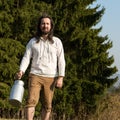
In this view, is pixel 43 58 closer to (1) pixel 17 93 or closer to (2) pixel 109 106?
(1) pixel 17 93

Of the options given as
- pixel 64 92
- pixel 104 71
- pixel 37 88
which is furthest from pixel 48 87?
pixel 104 71

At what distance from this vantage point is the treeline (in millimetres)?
26406

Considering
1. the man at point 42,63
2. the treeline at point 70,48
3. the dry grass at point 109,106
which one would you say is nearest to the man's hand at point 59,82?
the man at point 42,63

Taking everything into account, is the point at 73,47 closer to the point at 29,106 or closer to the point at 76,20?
the point at 76,20

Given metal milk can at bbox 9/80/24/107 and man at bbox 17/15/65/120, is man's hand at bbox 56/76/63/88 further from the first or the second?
metal milk can at bbox 9/80/24/107

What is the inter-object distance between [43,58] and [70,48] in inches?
934

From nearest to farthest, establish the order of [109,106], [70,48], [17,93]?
1. [17,93]
2. [109,106]
3. [70,48]

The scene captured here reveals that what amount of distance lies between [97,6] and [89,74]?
4608 millimetres

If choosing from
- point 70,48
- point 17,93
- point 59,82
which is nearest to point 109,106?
point 70,48

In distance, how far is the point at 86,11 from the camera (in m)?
31.9

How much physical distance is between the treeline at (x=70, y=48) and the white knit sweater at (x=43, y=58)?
702 inches

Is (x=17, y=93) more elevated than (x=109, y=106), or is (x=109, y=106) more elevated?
(x=109, y=106)

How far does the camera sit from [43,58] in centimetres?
760

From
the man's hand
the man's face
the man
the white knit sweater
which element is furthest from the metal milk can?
the man's face
